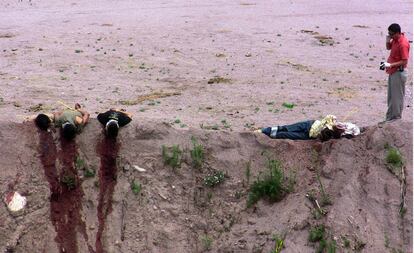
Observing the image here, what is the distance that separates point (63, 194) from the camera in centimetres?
667

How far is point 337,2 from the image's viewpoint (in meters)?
20.8

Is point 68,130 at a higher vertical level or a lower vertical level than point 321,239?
higher

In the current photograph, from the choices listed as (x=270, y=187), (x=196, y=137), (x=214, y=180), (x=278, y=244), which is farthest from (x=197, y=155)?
(x=278, y=244)

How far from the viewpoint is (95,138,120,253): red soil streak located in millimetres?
6527

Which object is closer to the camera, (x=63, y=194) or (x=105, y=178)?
(x=63, y=194)

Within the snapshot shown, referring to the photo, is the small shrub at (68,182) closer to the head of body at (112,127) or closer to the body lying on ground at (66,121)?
the body lying on ground at (66,121)

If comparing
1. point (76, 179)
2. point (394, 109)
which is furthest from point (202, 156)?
point (394, 109)

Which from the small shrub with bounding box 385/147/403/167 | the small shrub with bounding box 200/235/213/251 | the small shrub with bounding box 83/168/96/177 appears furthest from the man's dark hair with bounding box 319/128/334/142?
the small shrub with bounding box 83/168/96/177

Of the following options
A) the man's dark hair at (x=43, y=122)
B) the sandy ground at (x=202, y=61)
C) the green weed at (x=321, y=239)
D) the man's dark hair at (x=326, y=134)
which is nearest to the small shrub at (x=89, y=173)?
the man's dark hair at (x=43, y=122)

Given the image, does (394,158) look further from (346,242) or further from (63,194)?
(63,194)

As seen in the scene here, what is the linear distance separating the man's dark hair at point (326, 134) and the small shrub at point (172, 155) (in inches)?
70.4

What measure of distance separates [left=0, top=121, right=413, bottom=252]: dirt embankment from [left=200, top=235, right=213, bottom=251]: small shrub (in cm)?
1

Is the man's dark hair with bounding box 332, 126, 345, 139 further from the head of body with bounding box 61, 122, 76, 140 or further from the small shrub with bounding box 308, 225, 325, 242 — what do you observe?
the head of body with bounding box 61, 122, 76, 140

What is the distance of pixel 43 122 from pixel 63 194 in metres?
0.94
